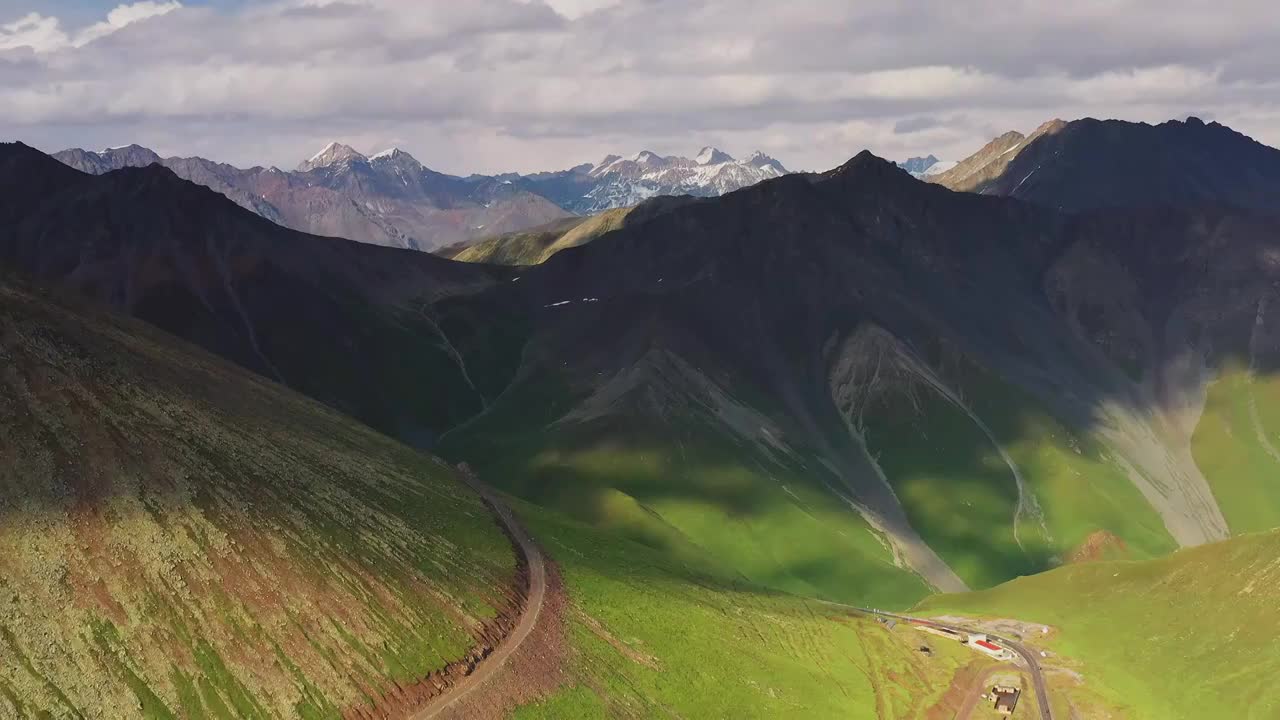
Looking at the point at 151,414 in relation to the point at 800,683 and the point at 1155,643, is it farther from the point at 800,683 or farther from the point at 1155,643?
the point at 1155,643

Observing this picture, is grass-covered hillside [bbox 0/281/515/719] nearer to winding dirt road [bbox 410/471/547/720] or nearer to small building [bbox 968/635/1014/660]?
winding dirt road [bbox 410/471/547/720]

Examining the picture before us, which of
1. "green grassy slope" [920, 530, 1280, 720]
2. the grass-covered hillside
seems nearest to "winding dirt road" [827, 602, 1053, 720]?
"green grassy slope" [920, 530, 1280, 720]

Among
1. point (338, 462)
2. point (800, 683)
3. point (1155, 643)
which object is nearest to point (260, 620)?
point (338, 462)

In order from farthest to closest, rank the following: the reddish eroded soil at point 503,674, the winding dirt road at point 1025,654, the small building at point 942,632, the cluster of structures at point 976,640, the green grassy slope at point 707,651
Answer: the small building at point 942,632 < the cluster of structures at point 976,640 < the winding dirt road at point 1025,654 < the green grassy slope at point 707,651 < the reddish eroded soil at point 503,674

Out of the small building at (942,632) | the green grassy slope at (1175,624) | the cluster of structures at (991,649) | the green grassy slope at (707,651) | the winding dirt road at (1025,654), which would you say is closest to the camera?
the green grassy slope at (707,651)

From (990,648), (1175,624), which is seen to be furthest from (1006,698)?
(1175,624)

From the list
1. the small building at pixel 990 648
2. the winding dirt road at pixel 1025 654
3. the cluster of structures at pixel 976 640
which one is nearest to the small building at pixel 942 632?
the cluster of structures at pixel 976 640

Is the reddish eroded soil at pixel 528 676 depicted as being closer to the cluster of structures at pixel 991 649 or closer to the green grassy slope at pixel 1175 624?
the cluster of structures at pixel 991 649

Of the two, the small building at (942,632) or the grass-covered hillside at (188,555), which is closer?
the grass-covered hillside at (188,555)
